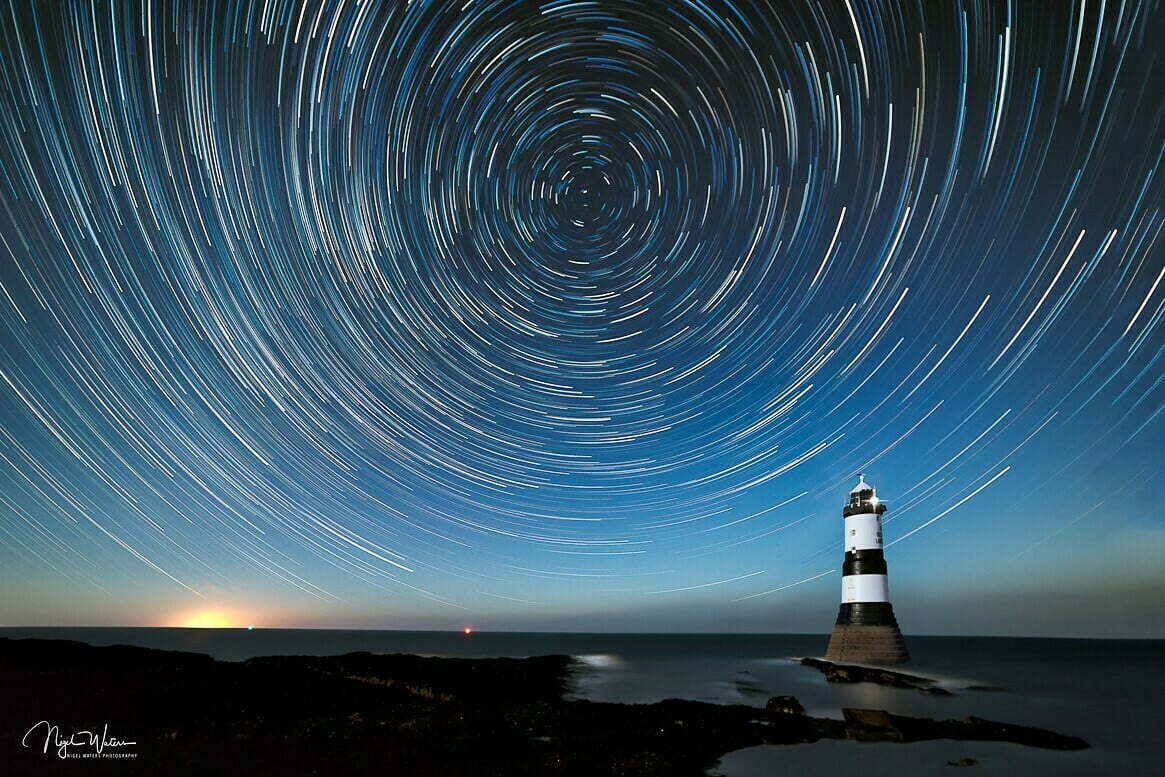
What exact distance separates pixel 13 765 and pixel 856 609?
1208 inches

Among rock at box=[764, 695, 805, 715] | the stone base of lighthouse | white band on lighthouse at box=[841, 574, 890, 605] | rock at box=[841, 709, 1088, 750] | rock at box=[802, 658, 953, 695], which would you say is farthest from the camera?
the stone base of lighthouse

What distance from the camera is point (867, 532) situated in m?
32.2

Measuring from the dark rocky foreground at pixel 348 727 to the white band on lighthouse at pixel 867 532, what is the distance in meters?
11.2

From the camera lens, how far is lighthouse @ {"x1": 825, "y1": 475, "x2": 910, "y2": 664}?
31703 millimetres

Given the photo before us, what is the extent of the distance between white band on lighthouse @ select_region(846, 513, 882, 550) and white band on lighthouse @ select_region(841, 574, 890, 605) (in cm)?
134

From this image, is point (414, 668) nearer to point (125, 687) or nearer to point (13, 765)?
point (125, 687)

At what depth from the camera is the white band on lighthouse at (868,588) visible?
103ft

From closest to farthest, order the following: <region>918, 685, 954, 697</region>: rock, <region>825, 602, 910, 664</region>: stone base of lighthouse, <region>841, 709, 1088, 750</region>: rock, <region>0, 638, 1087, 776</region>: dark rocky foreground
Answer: <region>0, 638, 1087, 776</region>: dark rocky foreground
<region>841, 709, 1088, 750</region>: rock
<region>918, 685, 954, 697</region>: rock
<region>825, 602, 910, 664</region>: stone base of lighthouse

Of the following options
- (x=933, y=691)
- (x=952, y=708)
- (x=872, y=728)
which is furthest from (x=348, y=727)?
(x=933, y=691)

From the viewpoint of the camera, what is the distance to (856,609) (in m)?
32.2

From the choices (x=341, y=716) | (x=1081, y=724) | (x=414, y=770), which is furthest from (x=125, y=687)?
(x=1081, y=724)
